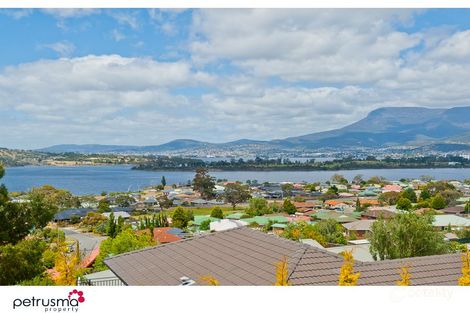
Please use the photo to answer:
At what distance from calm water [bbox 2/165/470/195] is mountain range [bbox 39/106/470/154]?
36536 millimetres

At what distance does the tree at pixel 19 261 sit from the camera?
4867 millimetres

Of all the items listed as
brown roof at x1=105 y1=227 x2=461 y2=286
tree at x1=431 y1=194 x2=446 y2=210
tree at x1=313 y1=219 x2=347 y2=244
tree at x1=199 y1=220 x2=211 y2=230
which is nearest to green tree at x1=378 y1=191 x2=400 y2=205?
tree at x1=431 y1=194 x2=446 y2=210

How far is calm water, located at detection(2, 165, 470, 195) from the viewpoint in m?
57.0

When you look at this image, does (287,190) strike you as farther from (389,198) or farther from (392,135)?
(392,135)

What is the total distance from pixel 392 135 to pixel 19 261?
176 metres

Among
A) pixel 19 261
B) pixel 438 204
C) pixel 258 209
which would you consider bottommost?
pixel 438 204

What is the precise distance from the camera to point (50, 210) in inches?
218

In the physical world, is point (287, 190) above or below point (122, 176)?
below

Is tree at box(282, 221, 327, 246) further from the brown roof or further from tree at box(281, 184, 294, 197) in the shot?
tree at box(281, 184, 294, 197)

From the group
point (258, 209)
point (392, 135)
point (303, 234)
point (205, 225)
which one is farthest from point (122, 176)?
point (392, 135)

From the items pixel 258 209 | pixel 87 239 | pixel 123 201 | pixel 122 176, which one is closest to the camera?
pixel 87 239

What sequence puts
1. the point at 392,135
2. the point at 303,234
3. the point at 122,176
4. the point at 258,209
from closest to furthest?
the point at 303,234, the point at 258,209, the point at 122,176, the point at 392,135

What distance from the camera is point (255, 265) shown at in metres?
4.34

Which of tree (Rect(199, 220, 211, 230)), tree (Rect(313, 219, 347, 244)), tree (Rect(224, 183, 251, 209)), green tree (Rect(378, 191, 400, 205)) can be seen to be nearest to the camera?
tree (Rect(313, 219, 347, 244))
